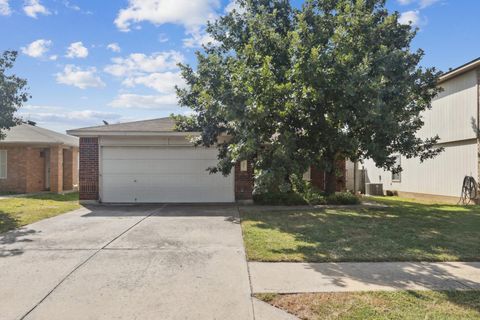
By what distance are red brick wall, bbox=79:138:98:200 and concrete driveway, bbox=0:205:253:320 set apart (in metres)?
4.79

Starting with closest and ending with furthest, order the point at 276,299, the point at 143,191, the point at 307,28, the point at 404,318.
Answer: the point at 404,318 < the point at 276,299 < the point at 307,28 < the point at 143,191

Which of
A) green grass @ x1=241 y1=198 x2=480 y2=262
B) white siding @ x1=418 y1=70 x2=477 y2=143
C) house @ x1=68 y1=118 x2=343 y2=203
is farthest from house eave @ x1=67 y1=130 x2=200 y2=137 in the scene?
white siding @ x1=418 y1=70 x2=477 y2=143

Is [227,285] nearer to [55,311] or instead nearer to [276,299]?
[276,299]

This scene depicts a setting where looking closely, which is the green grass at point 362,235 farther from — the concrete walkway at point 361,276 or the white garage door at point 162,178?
the white garage door at point 162,178

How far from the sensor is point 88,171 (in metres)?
14.5

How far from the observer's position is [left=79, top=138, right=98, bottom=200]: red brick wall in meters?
14.5

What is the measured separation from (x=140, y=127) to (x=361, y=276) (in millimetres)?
11598

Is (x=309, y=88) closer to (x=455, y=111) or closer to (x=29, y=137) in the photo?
(x=455, y=111)

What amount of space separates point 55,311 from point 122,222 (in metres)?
5.97

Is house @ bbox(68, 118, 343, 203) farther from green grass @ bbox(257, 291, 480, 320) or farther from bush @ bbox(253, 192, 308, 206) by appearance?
green grass @ bbox(257, 291, 480, 320)

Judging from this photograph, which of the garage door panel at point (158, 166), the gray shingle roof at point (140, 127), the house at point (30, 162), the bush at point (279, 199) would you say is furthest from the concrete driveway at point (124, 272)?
the house at point (30, 162)

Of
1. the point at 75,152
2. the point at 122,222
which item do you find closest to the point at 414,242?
the point at 122,222

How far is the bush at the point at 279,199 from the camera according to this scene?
557 inches

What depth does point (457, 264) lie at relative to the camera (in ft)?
20.0
